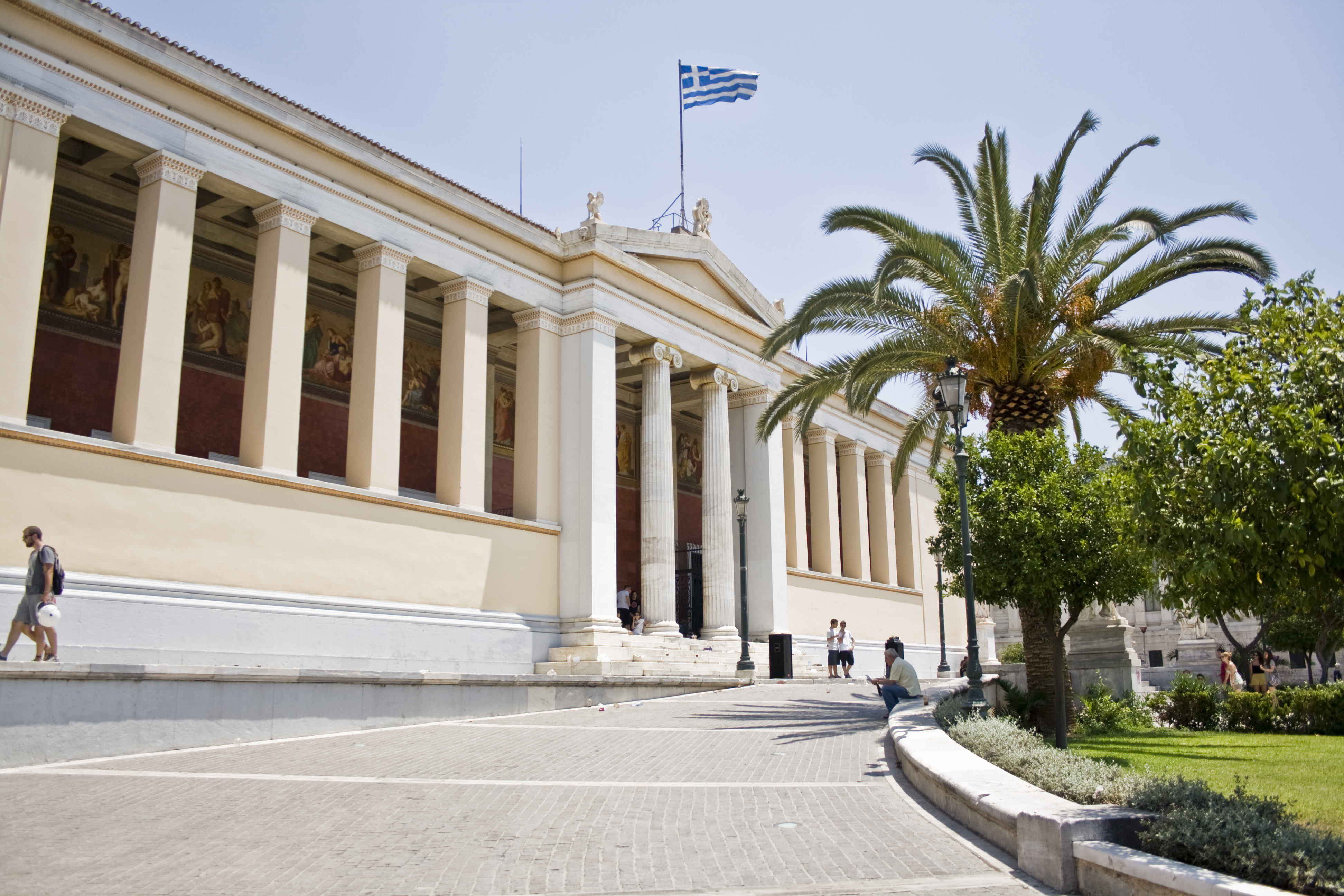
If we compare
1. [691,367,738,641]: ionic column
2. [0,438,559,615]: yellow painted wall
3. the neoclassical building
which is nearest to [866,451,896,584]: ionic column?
the neoclassical building

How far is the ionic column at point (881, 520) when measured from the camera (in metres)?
36.8

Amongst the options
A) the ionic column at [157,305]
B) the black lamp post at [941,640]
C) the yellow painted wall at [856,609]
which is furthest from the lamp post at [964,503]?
the yellow painted wall at [856,609]

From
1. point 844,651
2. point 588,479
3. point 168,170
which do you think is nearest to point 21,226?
point 168,170

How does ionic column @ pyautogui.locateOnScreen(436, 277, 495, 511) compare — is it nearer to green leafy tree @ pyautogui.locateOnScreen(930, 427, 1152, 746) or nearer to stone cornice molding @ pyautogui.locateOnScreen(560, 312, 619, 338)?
stone cornice molding @ pyautogui.locateOnScreen(560, 312, 619, 338)

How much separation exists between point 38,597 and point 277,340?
759 centimetres

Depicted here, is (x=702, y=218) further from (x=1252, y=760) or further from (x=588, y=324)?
(x=1252, y=760)

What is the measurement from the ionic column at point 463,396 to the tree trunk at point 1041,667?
419 inches

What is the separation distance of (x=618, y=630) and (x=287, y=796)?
544 inches

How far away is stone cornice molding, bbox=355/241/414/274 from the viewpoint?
66.0 ft

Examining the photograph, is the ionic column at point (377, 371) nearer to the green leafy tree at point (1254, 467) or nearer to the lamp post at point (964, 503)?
the lamp post at point (964, 503)

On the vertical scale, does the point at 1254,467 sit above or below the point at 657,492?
below

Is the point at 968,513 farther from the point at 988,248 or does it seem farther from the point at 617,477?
the point at 617,477

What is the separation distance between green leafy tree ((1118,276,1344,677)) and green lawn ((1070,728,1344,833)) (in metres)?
1.59

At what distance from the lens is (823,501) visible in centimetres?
3319
